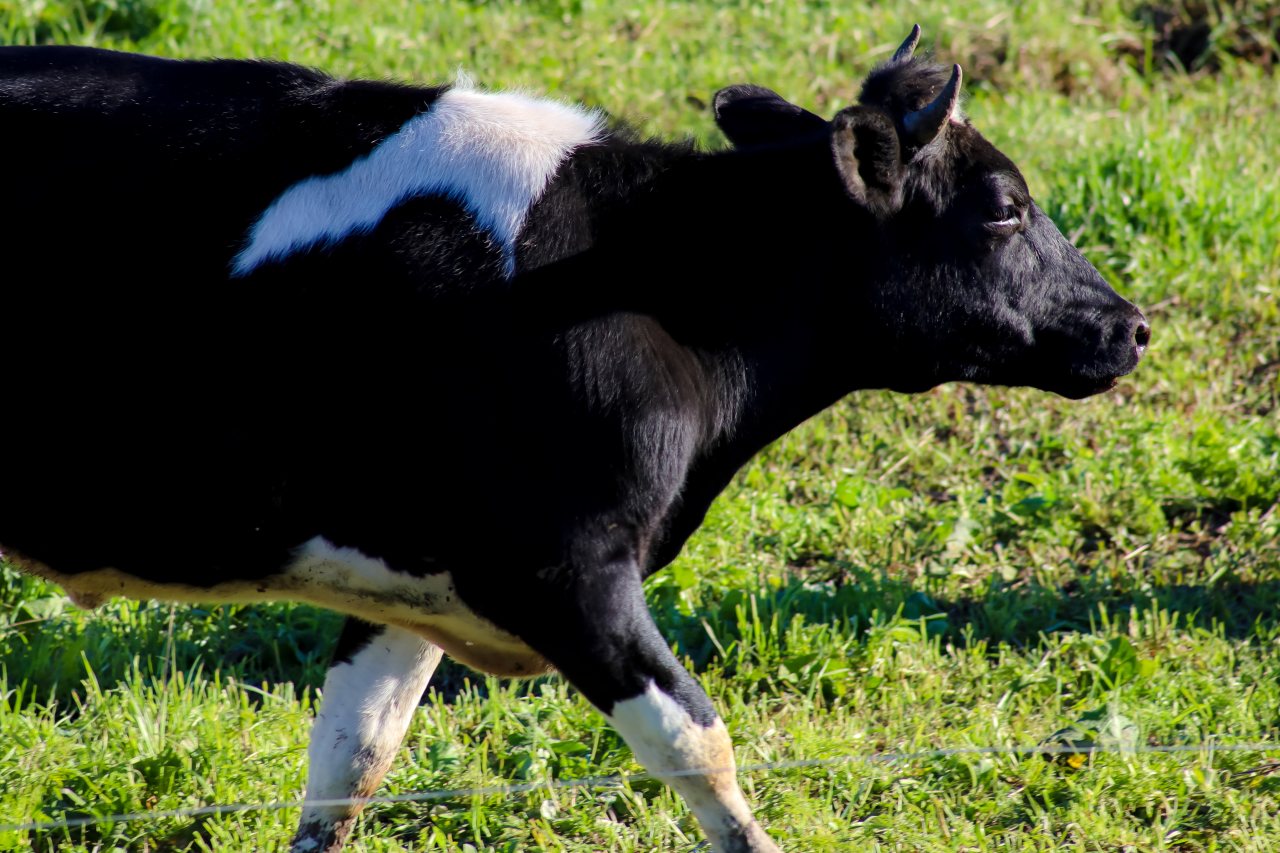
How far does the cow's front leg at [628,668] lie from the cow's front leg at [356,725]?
62 cm

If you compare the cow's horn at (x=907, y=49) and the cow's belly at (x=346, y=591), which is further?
the cow's horn at (x=907, y=49)

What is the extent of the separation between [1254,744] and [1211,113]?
4.73 m

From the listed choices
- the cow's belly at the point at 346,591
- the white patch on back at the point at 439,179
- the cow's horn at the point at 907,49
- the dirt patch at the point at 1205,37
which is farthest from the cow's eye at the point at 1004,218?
the dirt patch at the point at 1205,37

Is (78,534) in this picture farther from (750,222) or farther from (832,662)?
(832,662)

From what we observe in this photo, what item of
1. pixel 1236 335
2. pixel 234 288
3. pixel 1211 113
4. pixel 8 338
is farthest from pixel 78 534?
pixel 1211 113

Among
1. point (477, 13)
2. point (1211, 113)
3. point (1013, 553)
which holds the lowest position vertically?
point (1013, 553)

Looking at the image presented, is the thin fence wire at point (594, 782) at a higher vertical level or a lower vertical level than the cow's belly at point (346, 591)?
lower

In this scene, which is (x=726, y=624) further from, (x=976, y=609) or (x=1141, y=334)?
(x=1141, y=334)

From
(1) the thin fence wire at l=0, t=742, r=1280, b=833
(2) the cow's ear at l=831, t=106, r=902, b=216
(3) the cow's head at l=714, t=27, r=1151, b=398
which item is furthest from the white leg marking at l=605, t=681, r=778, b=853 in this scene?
(2) the cow's ear at l=831, t=106, r=902, b=216

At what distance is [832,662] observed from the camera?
3.96m

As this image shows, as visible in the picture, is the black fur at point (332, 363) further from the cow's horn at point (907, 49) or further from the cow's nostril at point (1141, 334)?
the cow's nostril at point (1141, 334)

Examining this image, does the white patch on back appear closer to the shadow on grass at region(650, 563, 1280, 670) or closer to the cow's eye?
the cow's eye

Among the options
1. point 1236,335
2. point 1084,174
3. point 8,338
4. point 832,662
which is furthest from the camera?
point 1084,174

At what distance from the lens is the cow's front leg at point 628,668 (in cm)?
267
